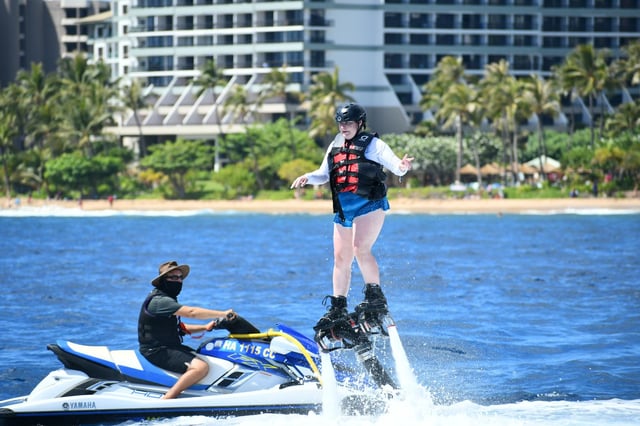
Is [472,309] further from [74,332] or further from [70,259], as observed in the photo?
[70,259]

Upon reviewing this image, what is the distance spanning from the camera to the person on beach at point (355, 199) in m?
11.4

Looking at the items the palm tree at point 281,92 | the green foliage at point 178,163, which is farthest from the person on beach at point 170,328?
the palm tree at point 281,92

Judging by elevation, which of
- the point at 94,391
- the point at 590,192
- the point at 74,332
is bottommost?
the point at 590,192

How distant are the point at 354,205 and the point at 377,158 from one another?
0.55m

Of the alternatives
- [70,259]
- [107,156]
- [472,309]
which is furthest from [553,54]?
[472,309]

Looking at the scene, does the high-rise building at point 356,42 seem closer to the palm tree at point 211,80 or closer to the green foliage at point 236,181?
the palm tree at point 211,80

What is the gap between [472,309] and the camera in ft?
85.4

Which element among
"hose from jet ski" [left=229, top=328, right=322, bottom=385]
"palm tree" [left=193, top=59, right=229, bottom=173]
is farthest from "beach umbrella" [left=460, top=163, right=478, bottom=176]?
"hose from jet ski" [left=229, top=328, right=322, bottom=385]

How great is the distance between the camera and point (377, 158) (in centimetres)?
1128

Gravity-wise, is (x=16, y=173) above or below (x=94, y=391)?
below

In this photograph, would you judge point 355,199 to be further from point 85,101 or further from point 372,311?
point 85,101

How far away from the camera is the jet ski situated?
39.8 feet

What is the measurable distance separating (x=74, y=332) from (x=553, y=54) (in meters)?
113

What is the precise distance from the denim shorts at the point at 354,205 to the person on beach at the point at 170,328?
181 centimetres
